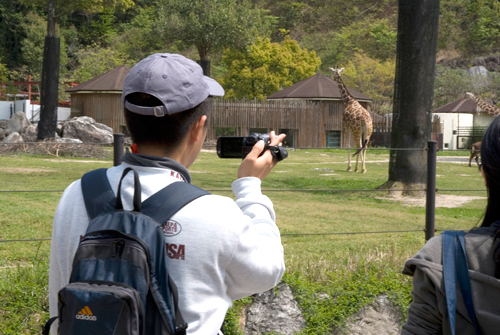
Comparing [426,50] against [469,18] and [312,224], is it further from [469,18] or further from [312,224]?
[469,18]

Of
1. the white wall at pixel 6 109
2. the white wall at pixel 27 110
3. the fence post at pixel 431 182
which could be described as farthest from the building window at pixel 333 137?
the fence post at pixel 431 182

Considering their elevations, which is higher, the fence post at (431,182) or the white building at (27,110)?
the white building at (27,110)

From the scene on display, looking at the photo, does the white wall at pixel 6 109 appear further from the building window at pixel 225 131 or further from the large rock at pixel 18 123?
the building window at pixel 225 131

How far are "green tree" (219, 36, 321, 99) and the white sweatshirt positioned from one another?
3518 centimetres

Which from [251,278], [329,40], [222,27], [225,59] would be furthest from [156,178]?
[329,40]

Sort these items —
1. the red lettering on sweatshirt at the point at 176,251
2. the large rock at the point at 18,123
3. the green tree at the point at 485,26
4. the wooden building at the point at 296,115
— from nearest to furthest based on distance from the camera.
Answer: the red lettering on sweatshirt at the point at 176,251 < the large rock at the point at 18,123 < the wooden building at the point at 296,115 < the green tree at the point at 485,26

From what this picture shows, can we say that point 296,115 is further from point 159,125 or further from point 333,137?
point 159,125

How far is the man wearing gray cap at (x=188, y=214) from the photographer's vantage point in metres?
1.29

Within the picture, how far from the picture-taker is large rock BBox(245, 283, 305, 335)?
136 inches

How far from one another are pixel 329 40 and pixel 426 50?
47.1 m

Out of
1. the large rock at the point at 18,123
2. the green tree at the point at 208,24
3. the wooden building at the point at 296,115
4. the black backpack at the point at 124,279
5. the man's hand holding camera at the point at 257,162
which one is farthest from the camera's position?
the green tree at the point at 208,24

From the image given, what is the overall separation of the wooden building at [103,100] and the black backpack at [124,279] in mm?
26632

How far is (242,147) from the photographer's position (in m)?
1.73

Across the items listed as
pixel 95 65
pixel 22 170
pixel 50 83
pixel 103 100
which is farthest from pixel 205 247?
pixel 95 65
